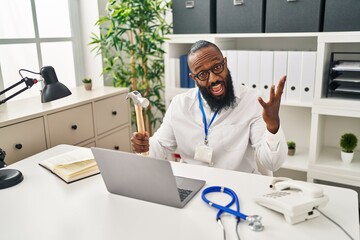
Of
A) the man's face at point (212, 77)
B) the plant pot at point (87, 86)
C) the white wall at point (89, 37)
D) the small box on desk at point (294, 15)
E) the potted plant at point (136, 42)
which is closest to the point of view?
the man's face at point (212, 77)

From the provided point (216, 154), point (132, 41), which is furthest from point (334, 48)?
point (132, 41)

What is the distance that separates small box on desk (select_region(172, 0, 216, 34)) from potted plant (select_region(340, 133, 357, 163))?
3.93 feet

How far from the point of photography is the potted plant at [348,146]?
2.24 metres

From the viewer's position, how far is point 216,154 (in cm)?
172

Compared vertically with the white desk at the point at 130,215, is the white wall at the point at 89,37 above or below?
above

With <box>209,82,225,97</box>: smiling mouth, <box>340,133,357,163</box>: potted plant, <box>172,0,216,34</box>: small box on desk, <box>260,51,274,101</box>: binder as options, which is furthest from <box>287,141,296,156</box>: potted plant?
<box>209,82,225,97</box>: smiling mouth

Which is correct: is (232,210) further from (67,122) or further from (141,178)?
(67,122)

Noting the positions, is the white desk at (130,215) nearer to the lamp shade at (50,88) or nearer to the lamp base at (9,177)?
the lamp base at (9,177)

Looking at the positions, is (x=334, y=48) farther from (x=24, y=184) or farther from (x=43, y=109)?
(x=24, y=184)

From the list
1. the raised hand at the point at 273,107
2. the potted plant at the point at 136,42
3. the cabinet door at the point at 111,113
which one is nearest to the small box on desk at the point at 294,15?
the potted plant at the point at 136,42

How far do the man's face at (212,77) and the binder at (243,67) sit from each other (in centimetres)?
78

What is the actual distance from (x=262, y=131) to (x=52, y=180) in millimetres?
978

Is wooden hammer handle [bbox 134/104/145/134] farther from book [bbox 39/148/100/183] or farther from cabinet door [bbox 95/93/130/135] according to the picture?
cabinet door [bbox 95/93/130/135]

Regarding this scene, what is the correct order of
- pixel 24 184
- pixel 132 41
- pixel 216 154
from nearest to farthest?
pixel 24 184 → pixel 216 154 → pixel 132 41
